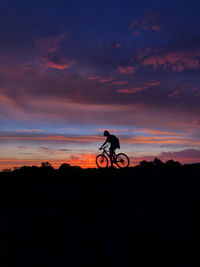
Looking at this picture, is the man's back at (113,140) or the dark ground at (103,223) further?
the man's back at (113,140)

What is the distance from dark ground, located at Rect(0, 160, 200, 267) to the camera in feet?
23.0

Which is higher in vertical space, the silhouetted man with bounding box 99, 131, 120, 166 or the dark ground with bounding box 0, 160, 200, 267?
the silhouetted man with bounding box 99, 131, 120, 166

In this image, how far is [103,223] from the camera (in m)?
8.44

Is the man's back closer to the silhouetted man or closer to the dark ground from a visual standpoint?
the silhouetted man

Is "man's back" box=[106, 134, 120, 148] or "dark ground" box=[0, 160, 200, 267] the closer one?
"dark ground" box=[0, 160, 200, 267]

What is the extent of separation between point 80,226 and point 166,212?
117 inches

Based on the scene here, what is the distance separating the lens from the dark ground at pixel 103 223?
7008 millimetres

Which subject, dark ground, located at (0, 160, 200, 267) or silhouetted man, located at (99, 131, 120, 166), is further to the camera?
silhouetted man, located at (99, 131, 120, 166)

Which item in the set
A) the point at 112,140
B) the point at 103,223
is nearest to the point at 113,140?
the point at 112,140

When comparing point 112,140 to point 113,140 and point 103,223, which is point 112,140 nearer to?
point 113,140

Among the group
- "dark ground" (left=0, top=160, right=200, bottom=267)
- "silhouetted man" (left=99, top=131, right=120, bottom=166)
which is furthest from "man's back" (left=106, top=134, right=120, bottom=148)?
"dark ground" (left=0, top=160, right=200, bottom=267)

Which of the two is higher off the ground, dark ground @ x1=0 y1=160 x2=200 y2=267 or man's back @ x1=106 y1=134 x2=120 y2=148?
man's back @ x1=106 y1=134 x2=120 y2=148

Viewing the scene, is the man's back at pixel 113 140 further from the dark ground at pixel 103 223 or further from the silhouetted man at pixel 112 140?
the dark ground at pixel 103 223

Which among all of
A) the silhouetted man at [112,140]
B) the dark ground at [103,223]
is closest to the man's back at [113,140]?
the silhouetted man at [112,140]
